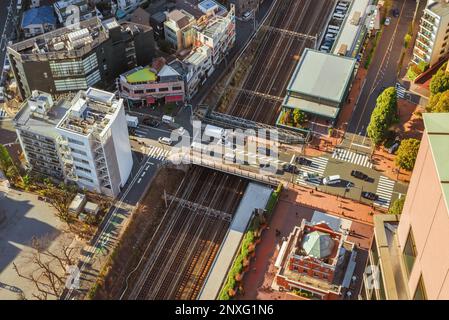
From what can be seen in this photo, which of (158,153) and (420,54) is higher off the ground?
(420,54)

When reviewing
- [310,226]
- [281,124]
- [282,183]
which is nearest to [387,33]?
[281,124]

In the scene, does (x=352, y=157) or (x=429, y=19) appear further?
(x=429, y=19)

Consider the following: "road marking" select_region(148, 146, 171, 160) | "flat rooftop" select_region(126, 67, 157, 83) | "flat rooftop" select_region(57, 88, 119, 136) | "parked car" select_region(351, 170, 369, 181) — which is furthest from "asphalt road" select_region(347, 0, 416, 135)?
"flat rooftop" select_region(57, 88, 119, 136)

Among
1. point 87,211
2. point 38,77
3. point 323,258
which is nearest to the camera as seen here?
point 323,258

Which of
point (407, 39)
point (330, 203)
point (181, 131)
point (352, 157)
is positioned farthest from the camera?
point (407, 39)

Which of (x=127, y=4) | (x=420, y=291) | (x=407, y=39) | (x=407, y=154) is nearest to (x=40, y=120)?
(x=127, y=4)

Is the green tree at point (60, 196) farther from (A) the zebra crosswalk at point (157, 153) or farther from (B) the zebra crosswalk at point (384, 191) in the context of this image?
(B) the zebra crosswalk at point (384, 191)

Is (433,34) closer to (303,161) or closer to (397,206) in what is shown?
(303,161)

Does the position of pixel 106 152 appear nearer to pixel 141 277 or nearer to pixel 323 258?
pixel 141 277
